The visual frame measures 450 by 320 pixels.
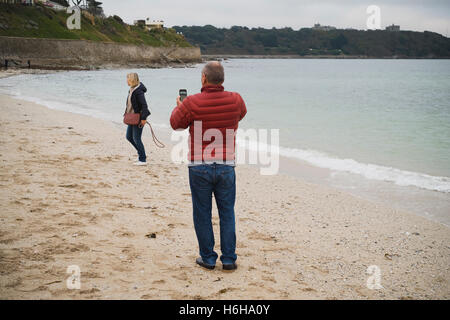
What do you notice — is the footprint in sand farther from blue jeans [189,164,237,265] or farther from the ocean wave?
the ocean wave

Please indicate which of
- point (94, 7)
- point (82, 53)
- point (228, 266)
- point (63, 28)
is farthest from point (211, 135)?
point (94, 7)

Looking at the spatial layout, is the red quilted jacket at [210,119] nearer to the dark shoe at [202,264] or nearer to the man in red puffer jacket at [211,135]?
the man in red puffer jacket at [211,135]

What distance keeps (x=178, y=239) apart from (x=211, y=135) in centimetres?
168

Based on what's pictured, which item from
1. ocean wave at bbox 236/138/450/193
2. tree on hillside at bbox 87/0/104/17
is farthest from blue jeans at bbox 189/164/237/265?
tree on hillside at bbox 87/0/104/17

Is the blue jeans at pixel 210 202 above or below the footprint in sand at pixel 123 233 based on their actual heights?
above

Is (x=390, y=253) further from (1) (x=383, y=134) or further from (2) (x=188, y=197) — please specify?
(1) (x=383, y=134)

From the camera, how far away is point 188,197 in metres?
6.22

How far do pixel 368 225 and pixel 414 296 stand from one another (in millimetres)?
2109

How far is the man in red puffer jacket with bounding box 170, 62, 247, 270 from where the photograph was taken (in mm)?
3408

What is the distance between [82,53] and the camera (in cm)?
7044

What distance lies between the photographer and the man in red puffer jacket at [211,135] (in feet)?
11.2

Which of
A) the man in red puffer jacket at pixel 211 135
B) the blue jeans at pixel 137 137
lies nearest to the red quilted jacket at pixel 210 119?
the man in red puffer jacket at pixel 211 135

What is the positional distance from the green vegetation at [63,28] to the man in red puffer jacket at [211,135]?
206ft

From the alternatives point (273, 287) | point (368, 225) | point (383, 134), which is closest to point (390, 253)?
point (368, 225)
